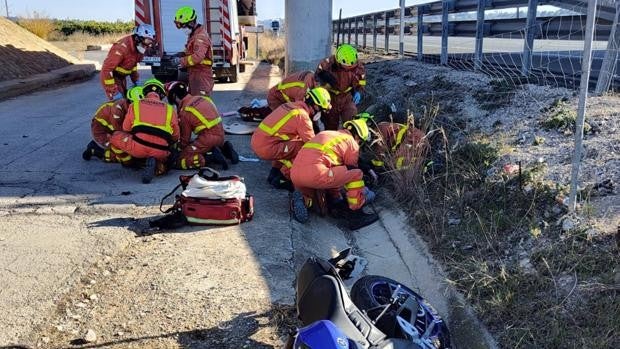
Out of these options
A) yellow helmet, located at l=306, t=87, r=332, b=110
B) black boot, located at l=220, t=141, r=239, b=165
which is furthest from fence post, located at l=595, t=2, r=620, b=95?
black boot, located at l=220, t=141, r=239, b=165

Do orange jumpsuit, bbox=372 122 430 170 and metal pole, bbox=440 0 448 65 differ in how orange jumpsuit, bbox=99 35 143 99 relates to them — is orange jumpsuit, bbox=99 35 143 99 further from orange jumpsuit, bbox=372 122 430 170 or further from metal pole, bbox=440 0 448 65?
metal pole, bbox=440 0 448 65

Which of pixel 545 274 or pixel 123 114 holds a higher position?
pixel 123 114

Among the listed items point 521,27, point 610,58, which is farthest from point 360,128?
point 521,27

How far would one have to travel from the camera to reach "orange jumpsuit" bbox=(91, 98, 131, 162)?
6957mm

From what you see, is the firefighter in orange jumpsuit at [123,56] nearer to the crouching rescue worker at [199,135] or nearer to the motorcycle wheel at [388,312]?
the crouching rescue worker at [199,135]

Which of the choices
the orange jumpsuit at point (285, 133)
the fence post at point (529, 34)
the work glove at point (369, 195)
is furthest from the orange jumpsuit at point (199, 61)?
the fence post at point (529, 34)

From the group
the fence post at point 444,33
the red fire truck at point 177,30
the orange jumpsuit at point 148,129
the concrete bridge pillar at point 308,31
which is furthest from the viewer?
the red fire truck at point 177,30

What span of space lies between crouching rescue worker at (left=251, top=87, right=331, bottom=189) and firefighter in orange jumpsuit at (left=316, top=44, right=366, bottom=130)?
195cm

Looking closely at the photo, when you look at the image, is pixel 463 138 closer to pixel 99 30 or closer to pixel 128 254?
pixel 128 254

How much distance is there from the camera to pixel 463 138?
6.17 m

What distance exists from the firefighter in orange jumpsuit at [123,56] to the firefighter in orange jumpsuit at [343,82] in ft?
8.68

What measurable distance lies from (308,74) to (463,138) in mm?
2626

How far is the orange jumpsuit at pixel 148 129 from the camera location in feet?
20.8

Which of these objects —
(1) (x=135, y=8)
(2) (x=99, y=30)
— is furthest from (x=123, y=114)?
(2) (x=99, y=30)
